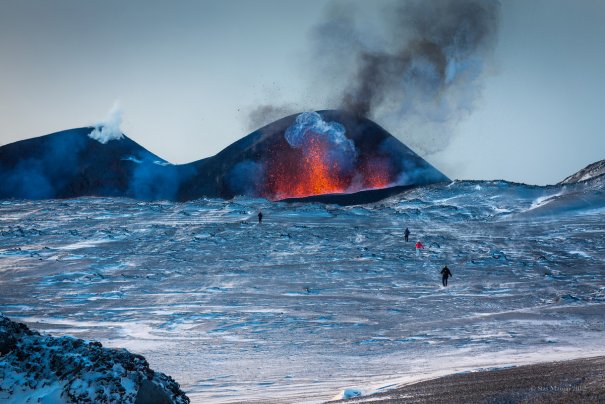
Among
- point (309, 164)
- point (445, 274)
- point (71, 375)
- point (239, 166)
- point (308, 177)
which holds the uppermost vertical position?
point (309, 164)

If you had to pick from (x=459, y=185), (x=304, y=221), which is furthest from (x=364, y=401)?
(x=459, y=185)

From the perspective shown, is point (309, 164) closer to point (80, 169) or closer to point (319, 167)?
point (319, 167)

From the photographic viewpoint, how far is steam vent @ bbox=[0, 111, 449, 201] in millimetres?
85500

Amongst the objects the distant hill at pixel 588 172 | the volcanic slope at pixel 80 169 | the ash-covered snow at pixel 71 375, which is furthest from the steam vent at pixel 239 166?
the ash-covered snow at pixel 71 375

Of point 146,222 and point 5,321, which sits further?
point 146,222

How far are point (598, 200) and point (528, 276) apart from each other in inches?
804

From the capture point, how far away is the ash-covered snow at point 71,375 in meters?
7.34

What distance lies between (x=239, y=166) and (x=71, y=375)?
79574mm

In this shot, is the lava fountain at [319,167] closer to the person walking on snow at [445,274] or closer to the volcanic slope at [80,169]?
the volcanic slope at [80,169]

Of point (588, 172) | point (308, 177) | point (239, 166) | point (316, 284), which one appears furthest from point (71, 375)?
point (308, 177)

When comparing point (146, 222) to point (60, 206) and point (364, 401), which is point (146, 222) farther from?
Result: point (364, 401)

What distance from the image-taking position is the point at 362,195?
7462 centimetres

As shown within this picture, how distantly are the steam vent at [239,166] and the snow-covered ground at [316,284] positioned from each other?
2359 centimetres

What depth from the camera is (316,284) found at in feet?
110
